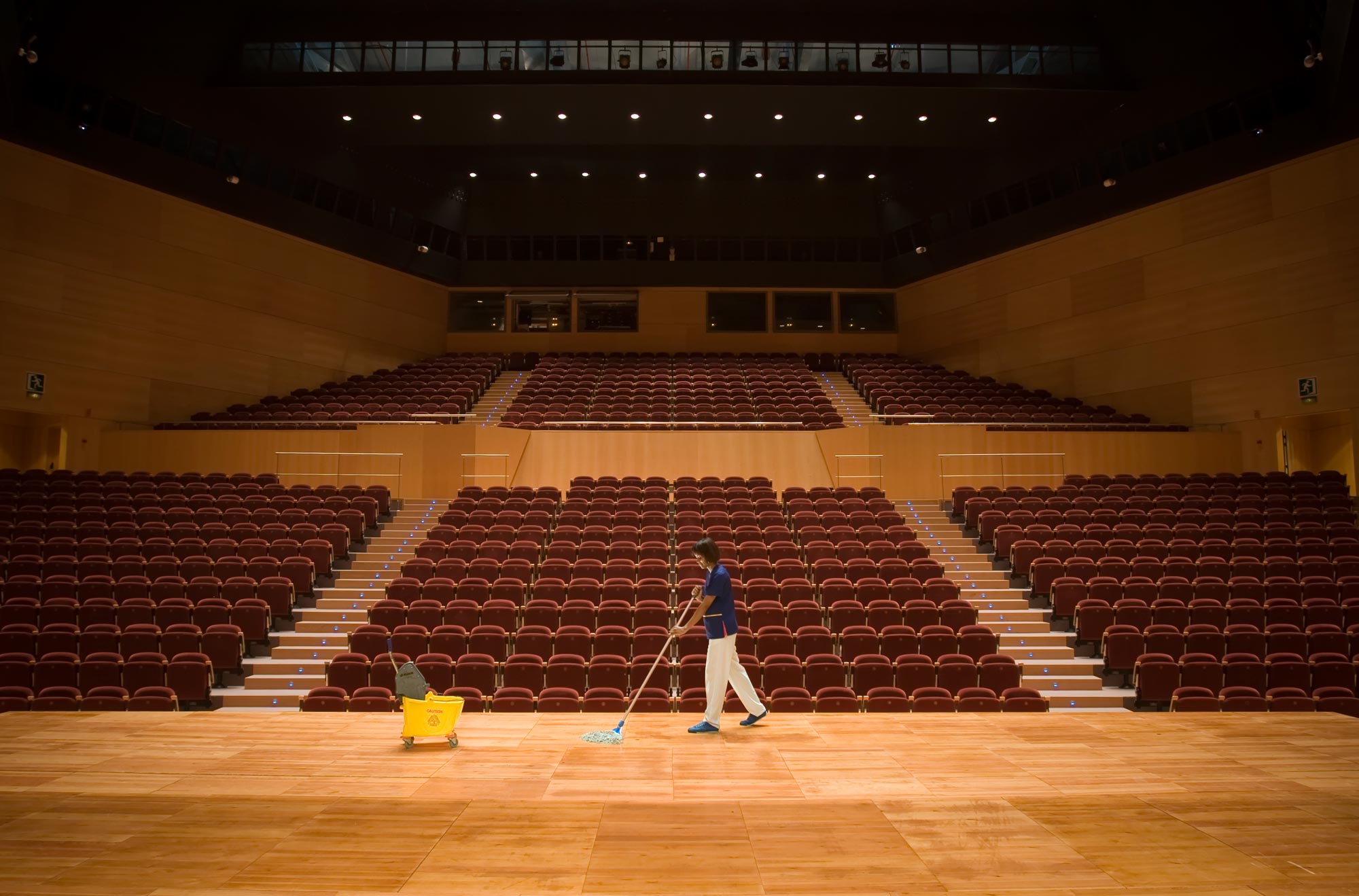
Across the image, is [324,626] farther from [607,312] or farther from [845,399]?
[607,312]

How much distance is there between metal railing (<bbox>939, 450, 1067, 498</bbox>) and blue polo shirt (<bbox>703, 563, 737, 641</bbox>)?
7.78 meters

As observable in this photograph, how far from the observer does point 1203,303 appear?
1259 centimetres

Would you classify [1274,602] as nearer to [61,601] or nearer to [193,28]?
[61,601]

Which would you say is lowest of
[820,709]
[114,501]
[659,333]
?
[820,709]

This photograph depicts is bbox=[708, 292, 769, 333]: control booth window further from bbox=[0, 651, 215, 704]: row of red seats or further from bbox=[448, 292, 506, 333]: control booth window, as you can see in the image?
bbox=[0, 651, 215, 704]: row of red seats

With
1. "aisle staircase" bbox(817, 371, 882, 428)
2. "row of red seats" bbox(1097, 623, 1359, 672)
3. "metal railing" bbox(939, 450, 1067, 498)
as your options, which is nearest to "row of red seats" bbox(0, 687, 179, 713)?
"row of red seats" bbox(1097, 623, 1359, 672)

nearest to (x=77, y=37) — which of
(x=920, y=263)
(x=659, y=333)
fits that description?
(x=659, y=333)

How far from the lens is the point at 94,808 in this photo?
303 centimetres

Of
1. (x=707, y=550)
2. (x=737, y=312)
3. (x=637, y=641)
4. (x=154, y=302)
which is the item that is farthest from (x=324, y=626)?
(x=737, y=312)

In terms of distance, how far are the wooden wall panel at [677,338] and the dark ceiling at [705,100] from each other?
3.27 m

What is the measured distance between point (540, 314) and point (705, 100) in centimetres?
733

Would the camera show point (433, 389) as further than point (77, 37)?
Yes

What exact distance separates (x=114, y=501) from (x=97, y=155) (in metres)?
5.40

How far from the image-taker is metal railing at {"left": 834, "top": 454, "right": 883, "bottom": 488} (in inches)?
447
